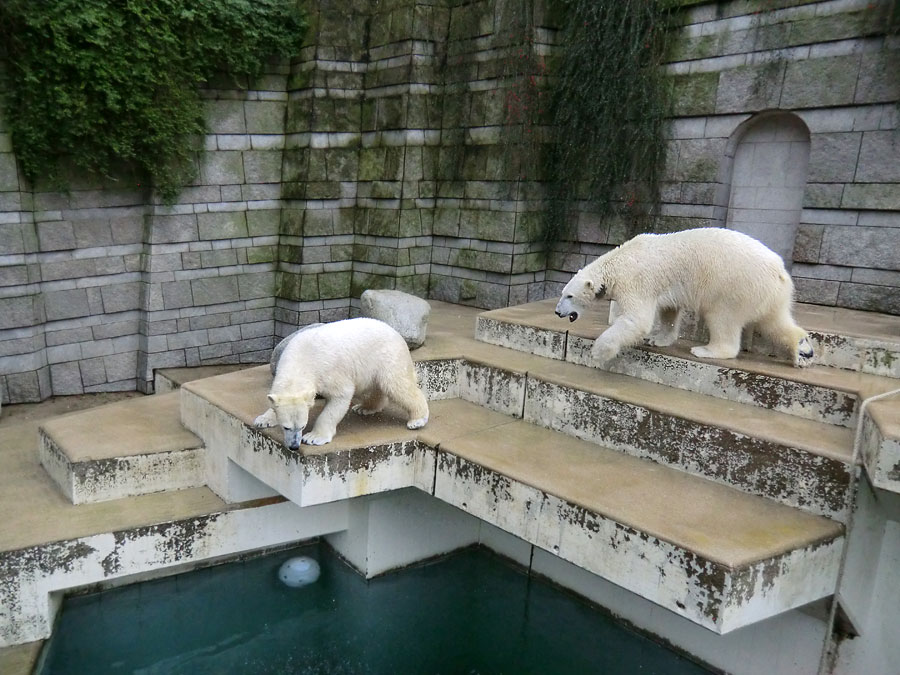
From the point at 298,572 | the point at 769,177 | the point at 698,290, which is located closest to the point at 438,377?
the point at 298,572

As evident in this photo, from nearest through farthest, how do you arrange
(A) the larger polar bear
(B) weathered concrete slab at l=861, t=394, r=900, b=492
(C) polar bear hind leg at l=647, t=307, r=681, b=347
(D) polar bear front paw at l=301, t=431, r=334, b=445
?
(B) weathered concrete slab at l=861, t=394, r=900, b=492 → (D) polar bear front paw at l=301, t=431, r=334, b=445 → (A) the larger polar bear → (C) polar bear hind leg at l=647, t=307, r=681, b=347

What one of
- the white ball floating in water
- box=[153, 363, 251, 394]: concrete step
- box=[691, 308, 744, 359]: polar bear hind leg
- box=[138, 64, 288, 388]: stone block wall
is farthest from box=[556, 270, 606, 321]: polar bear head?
box=[138, 64, 288, 388]: stone block wall

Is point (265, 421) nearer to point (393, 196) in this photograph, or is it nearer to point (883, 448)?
point (883, 448)

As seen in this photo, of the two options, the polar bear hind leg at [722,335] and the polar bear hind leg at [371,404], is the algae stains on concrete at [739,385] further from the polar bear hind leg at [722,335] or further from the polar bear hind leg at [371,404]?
the polar bear hind leg at [371,404]

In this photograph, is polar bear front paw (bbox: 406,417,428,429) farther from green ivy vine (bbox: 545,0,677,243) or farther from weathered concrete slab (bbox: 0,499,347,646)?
green ivy vine (bbox: 545,0,677,243)

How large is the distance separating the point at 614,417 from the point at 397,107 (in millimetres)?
5270

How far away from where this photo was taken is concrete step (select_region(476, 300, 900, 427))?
402 cm

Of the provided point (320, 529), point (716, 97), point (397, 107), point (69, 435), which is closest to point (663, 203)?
point (716, 97)

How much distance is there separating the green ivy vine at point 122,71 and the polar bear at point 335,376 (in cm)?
405

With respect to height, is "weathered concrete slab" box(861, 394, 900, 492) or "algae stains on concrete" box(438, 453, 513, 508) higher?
"weathered concrete slab" box(861, 394, 900, 492)

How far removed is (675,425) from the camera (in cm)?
408

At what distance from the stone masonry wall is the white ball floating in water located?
3.47 m

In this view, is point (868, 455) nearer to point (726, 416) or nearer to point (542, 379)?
point (726, 416)

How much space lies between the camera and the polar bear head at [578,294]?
4.72m
